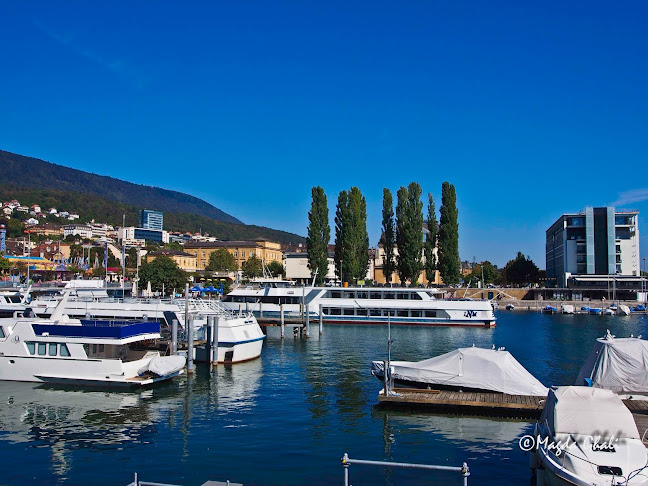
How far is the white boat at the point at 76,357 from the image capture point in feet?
85.0

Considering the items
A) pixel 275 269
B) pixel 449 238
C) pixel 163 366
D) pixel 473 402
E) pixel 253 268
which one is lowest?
pixel 473 402

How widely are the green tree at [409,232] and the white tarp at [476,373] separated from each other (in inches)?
2177

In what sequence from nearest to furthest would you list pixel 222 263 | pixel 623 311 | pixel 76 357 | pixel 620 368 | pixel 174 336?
pixel 620 368 → pixel 76 357 → pixel 174 336 → pixel 623 311 → pixel 222 263

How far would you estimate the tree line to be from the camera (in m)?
79.8

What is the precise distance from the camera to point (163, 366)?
26.5 meters

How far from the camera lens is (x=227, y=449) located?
17812 mm

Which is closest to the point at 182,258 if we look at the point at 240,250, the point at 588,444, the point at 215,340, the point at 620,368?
the point at 240,250

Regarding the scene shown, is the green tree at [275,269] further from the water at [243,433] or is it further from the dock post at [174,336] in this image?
the dock post at [174,336]

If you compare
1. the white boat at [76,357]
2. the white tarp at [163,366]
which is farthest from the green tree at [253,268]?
the white tarp at [163,366]

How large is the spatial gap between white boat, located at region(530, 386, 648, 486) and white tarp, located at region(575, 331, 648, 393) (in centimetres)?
778

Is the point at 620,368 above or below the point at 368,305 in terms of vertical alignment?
above

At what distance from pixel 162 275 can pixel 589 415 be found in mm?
81348

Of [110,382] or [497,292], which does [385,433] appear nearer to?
[110,382]

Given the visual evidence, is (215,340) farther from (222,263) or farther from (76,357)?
(222,263)
